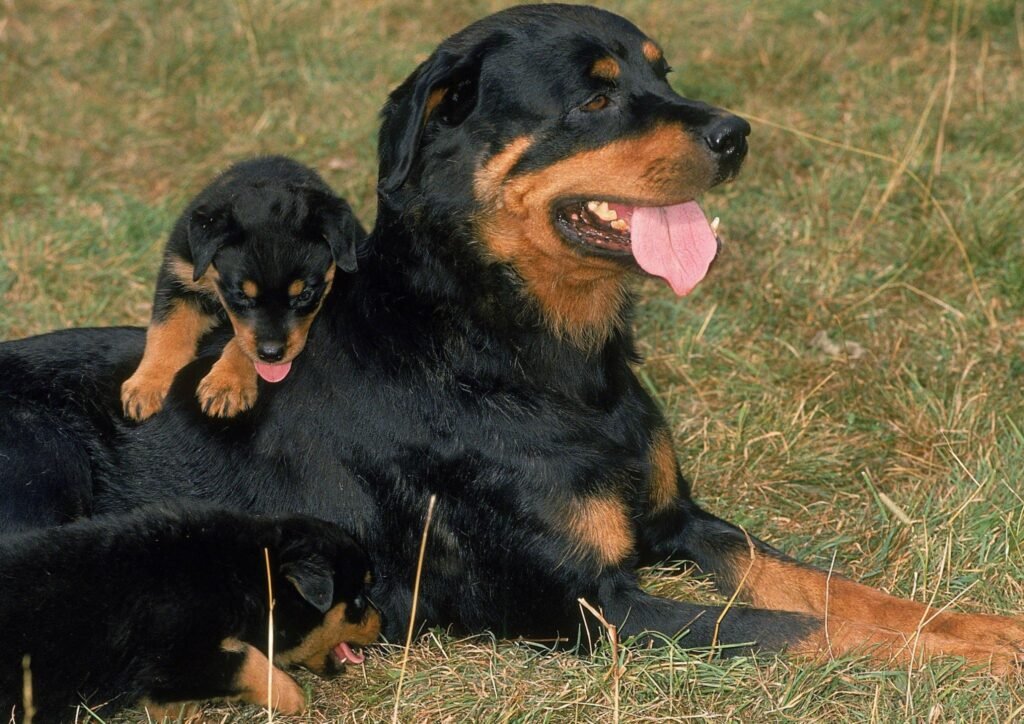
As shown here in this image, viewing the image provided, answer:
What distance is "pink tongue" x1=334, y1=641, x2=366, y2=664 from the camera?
13.6 ft

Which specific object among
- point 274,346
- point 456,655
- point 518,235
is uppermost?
point 518,235

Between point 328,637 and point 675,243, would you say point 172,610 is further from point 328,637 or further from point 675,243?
Result: point 675,243

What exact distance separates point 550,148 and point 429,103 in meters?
0.36

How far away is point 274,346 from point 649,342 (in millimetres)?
2179

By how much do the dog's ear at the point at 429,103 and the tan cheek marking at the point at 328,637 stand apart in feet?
3.93

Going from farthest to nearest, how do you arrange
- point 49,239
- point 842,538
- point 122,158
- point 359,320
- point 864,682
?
1. point 122,158
2. point 49,239
3. point 842,538
4. point 359,320
5. point 864,682

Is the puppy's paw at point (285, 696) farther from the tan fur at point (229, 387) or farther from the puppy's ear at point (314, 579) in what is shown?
the tan fur at point (229, 387)

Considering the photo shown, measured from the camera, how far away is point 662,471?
4277mm

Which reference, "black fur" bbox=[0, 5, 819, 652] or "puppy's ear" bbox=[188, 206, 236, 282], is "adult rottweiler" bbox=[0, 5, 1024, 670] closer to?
"black fur" bbox=[0, 5, 819, 652]

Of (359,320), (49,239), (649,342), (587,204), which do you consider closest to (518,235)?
(587,204)

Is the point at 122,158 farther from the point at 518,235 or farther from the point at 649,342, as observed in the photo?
the point at 518,235

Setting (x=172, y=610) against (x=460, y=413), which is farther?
(x=460, y=413)

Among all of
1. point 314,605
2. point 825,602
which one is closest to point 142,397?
point 314,605

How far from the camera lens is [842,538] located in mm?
4668
